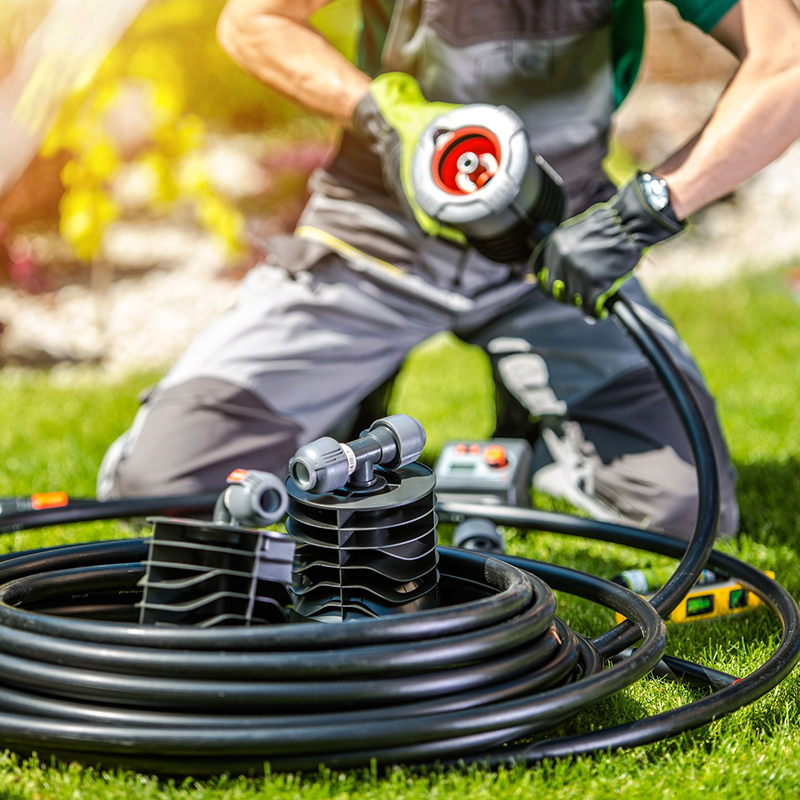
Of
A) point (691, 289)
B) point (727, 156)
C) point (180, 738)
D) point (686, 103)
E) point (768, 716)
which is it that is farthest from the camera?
point (686, 103)

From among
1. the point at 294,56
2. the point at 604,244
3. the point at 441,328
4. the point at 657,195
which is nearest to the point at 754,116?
the point at 657,195

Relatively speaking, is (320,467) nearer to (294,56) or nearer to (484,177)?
(484,177)

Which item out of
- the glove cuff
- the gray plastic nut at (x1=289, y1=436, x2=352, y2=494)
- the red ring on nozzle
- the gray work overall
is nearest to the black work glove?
the glove cuff

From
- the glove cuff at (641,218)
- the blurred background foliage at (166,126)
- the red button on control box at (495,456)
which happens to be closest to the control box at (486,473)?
the red button on control box at (495,456)

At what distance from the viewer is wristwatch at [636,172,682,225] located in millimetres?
1772

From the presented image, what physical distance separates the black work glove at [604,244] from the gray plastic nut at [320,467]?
773 millimetres

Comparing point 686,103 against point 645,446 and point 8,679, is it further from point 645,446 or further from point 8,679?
point 8,679

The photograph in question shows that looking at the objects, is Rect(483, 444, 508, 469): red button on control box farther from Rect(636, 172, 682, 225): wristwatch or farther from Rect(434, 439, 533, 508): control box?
Rect(636, 172, 682, 225): wristwatch

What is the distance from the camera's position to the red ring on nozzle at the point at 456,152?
1.75 m

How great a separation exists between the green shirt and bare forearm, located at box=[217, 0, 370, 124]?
14 centimetres

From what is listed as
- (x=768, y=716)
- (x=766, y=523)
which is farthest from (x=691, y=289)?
(x=768, y=716)

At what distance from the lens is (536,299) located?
237 centimetres

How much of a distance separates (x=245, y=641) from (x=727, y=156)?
1.31m

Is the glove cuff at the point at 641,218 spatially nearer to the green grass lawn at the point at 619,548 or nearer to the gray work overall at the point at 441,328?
the gray work overall at the point at 441,328
